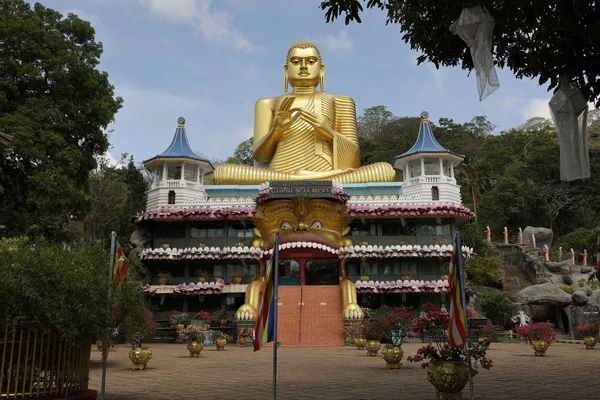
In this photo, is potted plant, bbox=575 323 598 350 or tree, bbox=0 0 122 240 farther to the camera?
tree, bbox=0 0 122 240

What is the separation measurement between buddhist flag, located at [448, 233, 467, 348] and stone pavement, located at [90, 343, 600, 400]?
5.23ft

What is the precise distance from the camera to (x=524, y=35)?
7391 mm

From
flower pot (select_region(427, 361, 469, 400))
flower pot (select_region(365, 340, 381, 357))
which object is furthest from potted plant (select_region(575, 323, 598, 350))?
flower pot (select_region(427, 361, 469, 400))

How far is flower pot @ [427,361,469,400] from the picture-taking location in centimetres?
775

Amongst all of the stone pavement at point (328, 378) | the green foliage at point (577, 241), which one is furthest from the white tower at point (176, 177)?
the green foliage at point (577, 241)

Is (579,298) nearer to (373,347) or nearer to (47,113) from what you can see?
(373,347)

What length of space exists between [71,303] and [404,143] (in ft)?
167

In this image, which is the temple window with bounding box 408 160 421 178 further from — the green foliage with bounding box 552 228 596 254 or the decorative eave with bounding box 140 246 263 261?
the green foliage with bounding box 552 228 596 254

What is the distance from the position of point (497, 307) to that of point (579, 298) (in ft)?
12.5

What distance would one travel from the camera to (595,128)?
76188 millimetres

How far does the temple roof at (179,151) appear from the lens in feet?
97.5

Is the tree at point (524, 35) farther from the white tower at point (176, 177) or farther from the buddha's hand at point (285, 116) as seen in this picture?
the white tower at point (176, 177)

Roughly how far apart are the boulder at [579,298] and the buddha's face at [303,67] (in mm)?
17759

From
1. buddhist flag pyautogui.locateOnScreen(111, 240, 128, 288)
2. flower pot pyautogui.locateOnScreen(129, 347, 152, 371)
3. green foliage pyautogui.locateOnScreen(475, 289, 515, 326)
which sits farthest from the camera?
green foliage pyautogui.locateOnScreen(475, 289, 515, 326)
